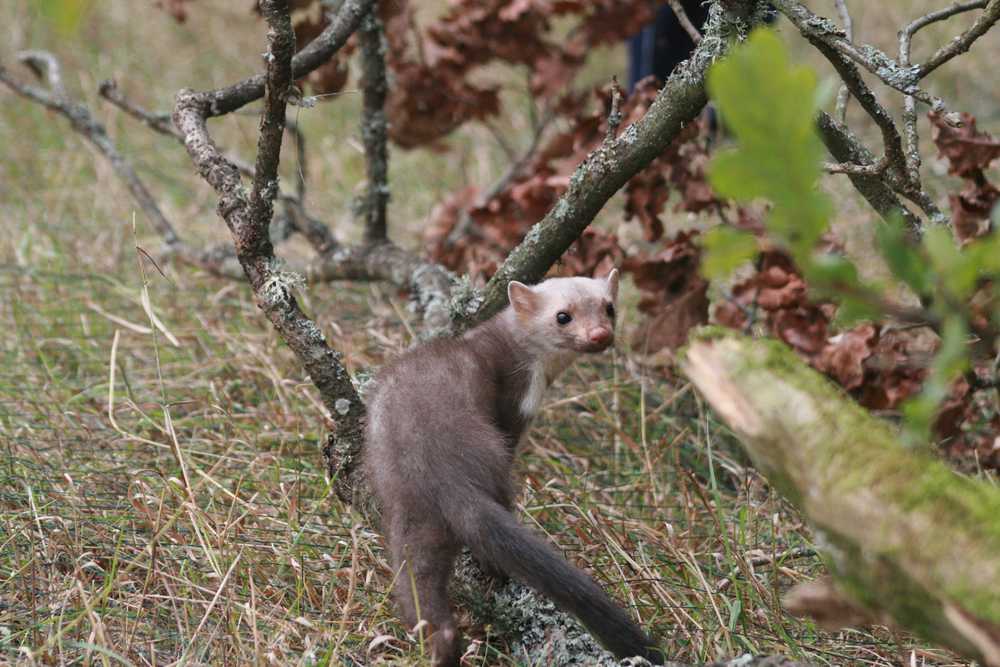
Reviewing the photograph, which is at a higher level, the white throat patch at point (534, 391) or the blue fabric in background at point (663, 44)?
the blue fabric in background at point (663, 44)

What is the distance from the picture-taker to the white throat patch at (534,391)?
11.4 feet

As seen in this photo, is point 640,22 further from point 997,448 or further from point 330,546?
point 330,546

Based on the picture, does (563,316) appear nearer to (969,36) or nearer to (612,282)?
(612,282)

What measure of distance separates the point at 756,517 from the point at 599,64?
6.29 m

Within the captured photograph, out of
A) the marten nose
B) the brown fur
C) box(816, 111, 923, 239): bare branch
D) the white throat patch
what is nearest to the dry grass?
the brown fur

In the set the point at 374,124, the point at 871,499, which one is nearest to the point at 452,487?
Answer: the point at 871,499

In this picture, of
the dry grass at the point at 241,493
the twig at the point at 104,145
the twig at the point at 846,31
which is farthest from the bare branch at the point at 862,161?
the twig at the point at 104,145

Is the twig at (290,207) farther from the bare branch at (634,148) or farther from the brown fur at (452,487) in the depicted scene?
the brown fur at (452,487)

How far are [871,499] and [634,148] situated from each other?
168cm

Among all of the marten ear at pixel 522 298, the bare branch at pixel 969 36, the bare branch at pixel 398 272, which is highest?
the bare branch at pixel 969 36

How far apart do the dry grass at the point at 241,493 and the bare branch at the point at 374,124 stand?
0.53m

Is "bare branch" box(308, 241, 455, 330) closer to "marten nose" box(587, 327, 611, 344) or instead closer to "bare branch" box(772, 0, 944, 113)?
"marten nose" box(587, 327, 611, 344)

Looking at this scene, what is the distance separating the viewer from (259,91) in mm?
3676

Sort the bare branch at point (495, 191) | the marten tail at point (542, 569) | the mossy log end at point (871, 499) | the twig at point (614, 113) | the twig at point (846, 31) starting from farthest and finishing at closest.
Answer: the bare branch at point (495, 191)
the twig at point (614, 113)
the twig at point (846, 31)
the marten tail at point (542, 569)
the mossy log end at point (871, 499)
